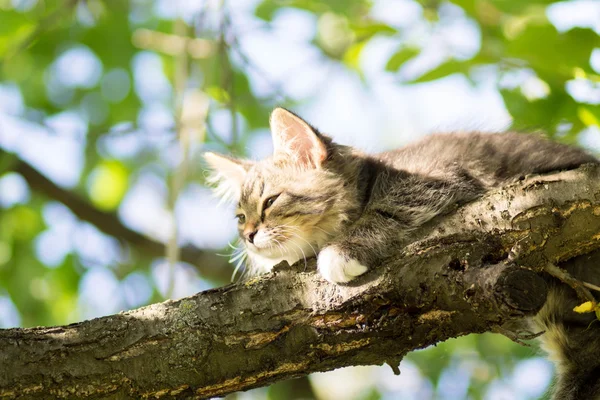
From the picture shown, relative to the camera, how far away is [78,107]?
6.54 m

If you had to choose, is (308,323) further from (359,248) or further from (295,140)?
(295,140)

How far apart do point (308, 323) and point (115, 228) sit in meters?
3.94

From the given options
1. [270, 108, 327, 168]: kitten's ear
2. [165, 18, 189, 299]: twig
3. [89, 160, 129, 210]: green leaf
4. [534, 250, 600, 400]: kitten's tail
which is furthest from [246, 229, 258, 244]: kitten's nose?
[89, 160, 129, 210]: green leaf

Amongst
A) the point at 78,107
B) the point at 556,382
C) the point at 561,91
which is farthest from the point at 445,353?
the point at 78,107

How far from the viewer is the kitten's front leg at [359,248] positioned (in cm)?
299

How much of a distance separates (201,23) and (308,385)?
3696mm

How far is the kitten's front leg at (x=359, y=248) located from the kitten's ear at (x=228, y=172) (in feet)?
3.58

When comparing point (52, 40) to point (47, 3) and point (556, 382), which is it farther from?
point (556, 382)

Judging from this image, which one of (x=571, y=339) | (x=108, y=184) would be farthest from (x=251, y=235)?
(x=108, y=184)

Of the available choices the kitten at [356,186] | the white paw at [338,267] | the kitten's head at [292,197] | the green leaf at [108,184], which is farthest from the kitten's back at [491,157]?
the green leaf at [108,184]

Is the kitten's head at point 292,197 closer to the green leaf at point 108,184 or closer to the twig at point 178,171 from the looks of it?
the twig at point 178,171

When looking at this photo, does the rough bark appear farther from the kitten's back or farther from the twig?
the twig

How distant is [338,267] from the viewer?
2.99m

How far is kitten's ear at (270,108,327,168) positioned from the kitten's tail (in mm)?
1511
